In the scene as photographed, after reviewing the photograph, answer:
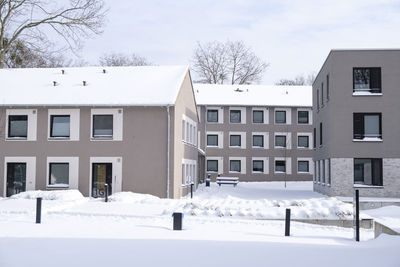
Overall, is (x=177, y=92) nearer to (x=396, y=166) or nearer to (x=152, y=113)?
(x=152, y=113)

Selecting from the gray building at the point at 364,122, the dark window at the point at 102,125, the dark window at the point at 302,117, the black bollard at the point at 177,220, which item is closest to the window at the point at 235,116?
the dark window at the point at 302,117

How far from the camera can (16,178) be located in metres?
27.2

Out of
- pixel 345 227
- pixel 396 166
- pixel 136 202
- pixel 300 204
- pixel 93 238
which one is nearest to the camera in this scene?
pixel 93 238

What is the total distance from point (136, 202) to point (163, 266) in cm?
1445

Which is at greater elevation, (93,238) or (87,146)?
(87,146)

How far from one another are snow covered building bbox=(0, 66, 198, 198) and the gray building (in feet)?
28.6

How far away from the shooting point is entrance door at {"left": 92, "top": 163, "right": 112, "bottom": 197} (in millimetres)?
26562

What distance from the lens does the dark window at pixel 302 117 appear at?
50969 mm

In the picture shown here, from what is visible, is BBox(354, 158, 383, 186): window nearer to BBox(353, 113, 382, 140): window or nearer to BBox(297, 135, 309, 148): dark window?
BBox(353, 113, 382, 140): window

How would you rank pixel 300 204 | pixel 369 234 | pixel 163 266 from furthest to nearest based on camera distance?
pixel 300 204
pixel 369 234
pixel 163 266

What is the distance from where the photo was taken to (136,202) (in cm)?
2333

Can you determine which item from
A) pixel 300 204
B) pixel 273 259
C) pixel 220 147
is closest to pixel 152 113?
pixel 300 204

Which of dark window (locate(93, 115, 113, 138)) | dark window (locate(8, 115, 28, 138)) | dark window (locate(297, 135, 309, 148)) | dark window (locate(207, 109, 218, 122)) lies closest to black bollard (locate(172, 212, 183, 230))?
dark window (locate(93, 115, 113, 138))

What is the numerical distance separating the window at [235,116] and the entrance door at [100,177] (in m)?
25.3
